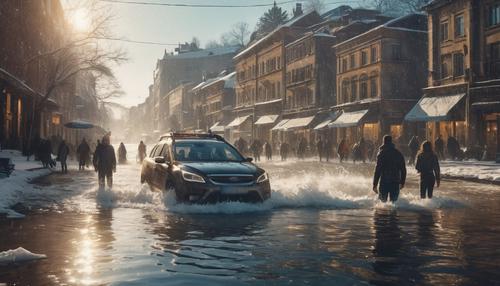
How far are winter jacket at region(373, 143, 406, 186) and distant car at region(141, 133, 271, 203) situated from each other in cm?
253

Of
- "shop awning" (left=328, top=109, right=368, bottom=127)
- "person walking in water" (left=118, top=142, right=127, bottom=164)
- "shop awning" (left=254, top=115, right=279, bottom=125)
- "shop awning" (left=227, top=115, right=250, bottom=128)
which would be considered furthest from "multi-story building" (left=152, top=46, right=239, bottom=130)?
"person walking in water" (left=118, top=142, right=127, bottom=164)

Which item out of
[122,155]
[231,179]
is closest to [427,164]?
[231,179]

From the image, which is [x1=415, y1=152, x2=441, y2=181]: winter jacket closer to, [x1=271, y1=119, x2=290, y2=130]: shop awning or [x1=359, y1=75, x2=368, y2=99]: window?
[x1=359, y1=75, x2=368, y2=99]: window

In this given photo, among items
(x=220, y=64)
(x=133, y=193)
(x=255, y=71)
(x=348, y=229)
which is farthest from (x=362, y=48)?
(x=220, y=64)

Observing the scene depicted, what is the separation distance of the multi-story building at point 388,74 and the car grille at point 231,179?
3495cm

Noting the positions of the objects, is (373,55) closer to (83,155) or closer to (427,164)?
(83,155)

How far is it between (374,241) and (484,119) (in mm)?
30698

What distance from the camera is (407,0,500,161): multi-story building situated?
34.8 meters

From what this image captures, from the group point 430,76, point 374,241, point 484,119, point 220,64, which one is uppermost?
point 220,64

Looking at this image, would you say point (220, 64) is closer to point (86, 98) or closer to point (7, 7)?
point (86, 98)

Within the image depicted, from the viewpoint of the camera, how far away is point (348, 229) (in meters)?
9.14

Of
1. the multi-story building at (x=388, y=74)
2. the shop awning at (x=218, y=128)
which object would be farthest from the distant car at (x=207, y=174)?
the shop awning at (x=218, y=128)

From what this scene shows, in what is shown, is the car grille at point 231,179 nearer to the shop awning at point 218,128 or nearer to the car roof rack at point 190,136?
the car roof rack at point 190,136

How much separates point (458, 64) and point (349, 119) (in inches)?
453
